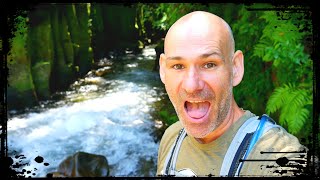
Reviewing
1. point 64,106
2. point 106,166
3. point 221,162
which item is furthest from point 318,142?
point 64,106

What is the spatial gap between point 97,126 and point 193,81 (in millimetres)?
9993

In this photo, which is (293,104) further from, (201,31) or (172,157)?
(201,31)

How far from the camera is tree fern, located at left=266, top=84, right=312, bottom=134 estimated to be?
4.25 metres

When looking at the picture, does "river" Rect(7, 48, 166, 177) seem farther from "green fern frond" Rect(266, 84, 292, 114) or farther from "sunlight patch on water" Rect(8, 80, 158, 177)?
"green fern frond" Rect(266, 84, 292, 114)

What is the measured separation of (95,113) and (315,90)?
10.6 m

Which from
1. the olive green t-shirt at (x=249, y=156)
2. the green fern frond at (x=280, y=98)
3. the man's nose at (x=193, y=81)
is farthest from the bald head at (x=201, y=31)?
the green fern frond at (x=280, y=98)

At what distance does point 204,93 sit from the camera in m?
1.76

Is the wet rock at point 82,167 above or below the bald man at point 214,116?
below

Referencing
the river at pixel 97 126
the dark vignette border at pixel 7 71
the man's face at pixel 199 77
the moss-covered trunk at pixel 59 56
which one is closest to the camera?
the man's face at pixel 199 77

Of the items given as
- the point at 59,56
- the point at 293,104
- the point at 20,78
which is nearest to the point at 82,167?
the point at 293,104

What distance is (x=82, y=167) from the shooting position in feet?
25.7

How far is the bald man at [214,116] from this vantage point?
1.65 meters

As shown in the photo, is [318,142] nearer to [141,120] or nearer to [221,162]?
[221,162]

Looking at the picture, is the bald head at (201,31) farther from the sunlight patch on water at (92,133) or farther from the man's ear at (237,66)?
the sunlight patch on water at (92,133)
